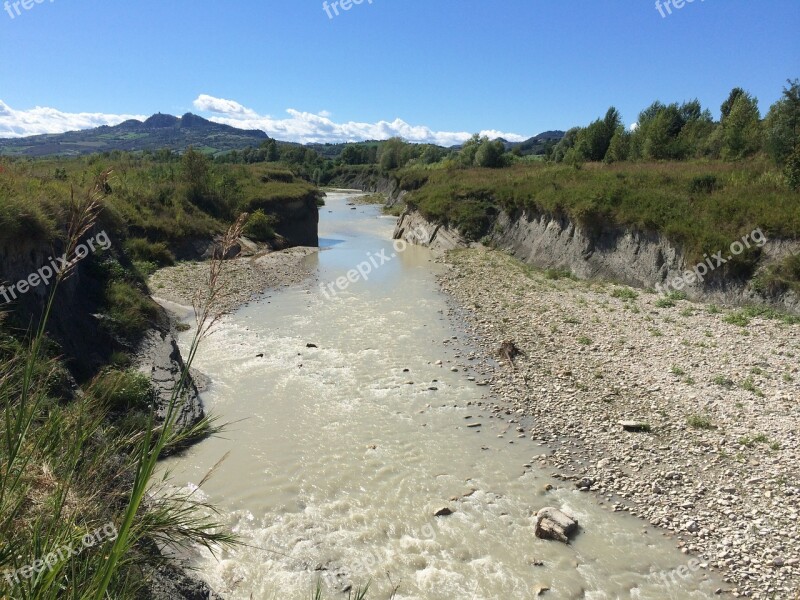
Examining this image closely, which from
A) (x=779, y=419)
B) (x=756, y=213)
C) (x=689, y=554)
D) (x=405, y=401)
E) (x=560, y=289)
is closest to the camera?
(x=689, y=554)

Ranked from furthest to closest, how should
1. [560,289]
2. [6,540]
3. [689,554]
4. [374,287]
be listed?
1. [374,287]
2. [560,289]
3. [689,554]
4. [6,540]

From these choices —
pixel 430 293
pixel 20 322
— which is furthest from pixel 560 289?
pixel 20 322

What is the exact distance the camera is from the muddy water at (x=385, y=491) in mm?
8125

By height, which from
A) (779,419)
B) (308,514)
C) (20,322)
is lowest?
(308,514)

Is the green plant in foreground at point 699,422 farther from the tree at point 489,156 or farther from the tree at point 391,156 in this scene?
the tree at point 391,156

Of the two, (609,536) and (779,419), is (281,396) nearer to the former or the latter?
(609,536)

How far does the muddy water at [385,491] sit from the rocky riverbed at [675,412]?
0.76m

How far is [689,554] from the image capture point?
8.53 m

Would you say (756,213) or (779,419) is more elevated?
(756,213)

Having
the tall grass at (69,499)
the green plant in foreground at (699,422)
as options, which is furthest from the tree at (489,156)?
the tall grass at (69,499)

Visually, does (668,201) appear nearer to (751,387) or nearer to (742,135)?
(751,387)

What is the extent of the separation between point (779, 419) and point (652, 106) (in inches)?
2507

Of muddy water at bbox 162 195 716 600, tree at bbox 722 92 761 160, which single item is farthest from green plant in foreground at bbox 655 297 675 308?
tree at bbox 722 92 761 160

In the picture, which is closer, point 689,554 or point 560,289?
point 689,554
